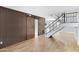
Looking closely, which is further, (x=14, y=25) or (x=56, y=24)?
(x=56, y=24)

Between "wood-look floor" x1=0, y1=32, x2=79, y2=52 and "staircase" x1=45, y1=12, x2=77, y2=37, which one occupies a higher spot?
"staircase" x1=45, y1=12, x2=77, y2=37

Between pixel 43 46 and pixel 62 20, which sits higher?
pixel 62 20

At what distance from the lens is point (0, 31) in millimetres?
4766

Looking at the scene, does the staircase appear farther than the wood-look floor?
Yes

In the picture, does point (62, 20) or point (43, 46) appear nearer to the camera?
point (43, 46)

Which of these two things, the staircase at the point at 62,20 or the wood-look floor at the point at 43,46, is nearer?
the wood-look floor at the point at 43,46

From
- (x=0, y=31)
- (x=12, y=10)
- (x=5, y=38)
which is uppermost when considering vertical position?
(x=12, y=10)

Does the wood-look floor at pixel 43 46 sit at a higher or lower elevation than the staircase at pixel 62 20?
lower

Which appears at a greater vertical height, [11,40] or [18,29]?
[18,29]
